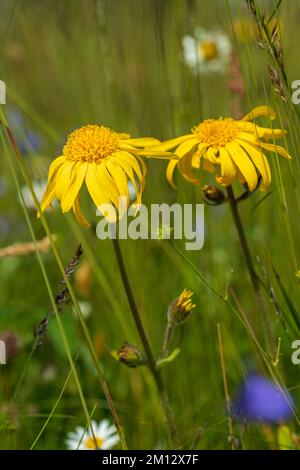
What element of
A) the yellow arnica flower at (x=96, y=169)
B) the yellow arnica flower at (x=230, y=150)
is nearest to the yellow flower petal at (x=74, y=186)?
the yellow arnica flower at (x=96, y=169)

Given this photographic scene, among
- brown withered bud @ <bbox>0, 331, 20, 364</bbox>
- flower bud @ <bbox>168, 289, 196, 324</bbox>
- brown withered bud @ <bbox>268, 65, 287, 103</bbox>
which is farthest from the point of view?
brown withered bud @ <bbox>0, 331, 20, 364</bbox>

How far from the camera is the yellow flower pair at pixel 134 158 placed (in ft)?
2.72

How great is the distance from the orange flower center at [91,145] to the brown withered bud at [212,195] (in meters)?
0.17

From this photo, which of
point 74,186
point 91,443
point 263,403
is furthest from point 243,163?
point 91,443

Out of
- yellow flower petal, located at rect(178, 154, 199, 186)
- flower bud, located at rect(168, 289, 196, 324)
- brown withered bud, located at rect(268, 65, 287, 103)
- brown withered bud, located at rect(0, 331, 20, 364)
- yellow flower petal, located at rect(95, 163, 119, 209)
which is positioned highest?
yellow flower petal, located at rect(178, 154, 199, 186)

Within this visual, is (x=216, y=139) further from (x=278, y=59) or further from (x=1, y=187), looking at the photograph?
(x=1, y=187)

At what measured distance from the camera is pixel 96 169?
848mm

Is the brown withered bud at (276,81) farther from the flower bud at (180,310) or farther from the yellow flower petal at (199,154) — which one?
the flower bud at (180,310)

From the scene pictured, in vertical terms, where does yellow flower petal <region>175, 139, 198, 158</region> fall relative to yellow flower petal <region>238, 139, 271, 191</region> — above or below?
above

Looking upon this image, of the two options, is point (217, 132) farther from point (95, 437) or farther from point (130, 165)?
point (95, 437)

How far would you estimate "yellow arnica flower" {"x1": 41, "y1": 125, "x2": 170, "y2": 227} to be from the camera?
32.3 inches

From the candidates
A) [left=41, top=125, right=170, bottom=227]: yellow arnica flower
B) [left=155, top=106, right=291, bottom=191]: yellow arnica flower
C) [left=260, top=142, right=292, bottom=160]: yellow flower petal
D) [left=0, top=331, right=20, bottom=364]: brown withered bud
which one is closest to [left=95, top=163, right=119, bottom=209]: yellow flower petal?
[left=41, top=125, right=170, bottom=227]: yellow arnica flower

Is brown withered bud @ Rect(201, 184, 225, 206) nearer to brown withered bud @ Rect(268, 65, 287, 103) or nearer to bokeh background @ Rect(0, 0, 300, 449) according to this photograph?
bokeh background @ Rect(0, 0, 300, 449)

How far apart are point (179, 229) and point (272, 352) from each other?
0.45 meters
